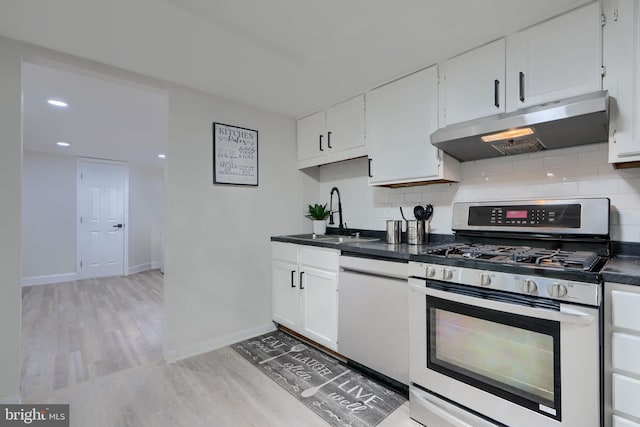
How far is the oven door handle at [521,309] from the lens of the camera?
126cm

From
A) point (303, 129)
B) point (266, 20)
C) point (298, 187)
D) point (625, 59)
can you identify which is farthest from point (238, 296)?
point (625, 59)

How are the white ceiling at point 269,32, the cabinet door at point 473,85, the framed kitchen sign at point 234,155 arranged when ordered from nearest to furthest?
the white ceiling at point 269,32 < the cabinet door at point 473,85 < the framed kitchen sign at point 234,155

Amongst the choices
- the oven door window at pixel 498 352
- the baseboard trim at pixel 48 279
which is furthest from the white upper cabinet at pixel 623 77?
the baseboard trim at pixel 48 279

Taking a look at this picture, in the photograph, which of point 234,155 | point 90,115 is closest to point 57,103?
point 90,115

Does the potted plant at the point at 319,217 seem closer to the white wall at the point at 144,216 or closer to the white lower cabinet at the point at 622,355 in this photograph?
the white lower cabinet at the point at 622,355

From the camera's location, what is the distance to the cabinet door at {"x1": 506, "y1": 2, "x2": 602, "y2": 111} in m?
1.51

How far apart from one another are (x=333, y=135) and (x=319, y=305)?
158cm

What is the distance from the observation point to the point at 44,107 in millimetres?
3176

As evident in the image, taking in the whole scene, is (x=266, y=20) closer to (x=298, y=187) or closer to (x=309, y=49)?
(x=309, y=49)

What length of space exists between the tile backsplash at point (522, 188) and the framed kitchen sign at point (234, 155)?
40.3 inches

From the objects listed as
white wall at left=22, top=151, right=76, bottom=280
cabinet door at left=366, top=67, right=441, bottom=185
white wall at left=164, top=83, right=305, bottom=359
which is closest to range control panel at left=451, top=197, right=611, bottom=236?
cabinet door at left=366, top=67, right=441, bottom=185

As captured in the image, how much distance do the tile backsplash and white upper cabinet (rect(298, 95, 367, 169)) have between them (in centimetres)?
31

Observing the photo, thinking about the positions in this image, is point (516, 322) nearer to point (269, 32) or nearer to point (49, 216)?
point (269, 32)

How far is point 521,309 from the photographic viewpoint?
140 cm
